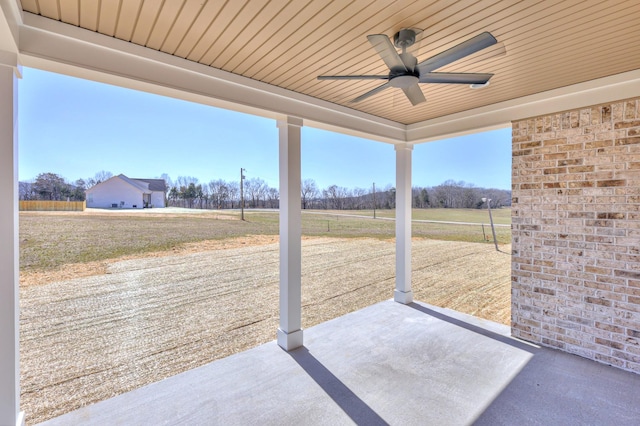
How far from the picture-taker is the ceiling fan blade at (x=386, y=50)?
1.40 m

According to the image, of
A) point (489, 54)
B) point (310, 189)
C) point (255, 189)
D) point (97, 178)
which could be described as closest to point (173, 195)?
point (97, 178)

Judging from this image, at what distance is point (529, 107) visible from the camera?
2875 mm

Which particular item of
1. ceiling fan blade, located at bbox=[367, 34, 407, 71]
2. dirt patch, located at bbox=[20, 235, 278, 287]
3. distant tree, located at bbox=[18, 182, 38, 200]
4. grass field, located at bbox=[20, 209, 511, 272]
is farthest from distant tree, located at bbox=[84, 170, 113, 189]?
ceiling fan blade, located at bbox=[367, 34, 407, 71]

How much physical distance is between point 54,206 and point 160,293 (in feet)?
5.75

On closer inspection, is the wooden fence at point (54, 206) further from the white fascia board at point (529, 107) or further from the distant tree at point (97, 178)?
the white fascia board at point (529, 107)

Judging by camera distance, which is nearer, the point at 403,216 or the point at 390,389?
the point at 390,389

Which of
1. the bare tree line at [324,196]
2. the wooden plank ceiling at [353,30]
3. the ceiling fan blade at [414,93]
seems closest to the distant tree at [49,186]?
the bare tree line at [324,196]

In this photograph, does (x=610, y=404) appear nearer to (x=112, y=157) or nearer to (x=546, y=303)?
(x=546, y=303)

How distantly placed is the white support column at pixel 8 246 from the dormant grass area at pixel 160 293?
65cm

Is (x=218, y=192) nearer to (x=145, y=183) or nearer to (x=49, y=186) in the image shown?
(x=145, y=183)

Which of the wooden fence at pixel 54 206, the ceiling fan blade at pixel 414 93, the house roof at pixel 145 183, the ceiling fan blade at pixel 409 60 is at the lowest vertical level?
the wooden fence at pixel 54 206

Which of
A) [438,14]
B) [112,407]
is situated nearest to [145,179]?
[112,407]

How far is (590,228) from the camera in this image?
2.57 metres

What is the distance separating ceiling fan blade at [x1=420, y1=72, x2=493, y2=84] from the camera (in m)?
1.70
